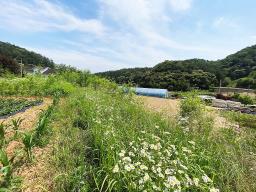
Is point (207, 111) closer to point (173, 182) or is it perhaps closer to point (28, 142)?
point (28, 142)

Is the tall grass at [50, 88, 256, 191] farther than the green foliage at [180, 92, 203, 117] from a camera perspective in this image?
No

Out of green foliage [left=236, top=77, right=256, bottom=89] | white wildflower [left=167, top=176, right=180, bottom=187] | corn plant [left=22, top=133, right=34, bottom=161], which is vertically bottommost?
corn plant [left=22, top=133, right=34, bottom=161]

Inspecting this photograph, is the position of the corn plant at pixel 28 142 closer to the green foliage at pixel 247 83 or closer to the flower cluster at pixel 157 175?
the flower cluster at pixel 157 175

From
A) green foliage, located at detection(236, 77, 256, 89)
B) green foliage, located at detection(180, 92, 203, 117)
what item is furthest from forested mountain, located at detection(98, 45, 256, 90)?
green foliage, located at detection(180, 92, 203, 117)

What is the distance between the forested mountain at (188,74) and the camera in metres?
43.8

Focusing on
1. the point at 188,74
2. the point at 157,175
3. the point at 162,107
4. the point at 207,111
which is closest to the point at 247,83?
the point at 188,74

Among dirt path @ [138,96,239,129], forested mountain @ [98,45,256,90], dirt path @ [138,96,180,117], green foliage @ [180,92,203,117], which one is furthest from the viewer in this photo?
forested mountain @ [98,45,256,90]

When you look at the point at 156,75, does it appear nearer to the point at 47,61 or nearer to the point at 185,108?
the point at 185,108

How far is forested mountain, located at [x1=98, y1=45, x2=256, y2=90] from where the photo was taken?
144ft

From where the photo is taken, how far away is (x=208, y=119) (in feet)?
17.1

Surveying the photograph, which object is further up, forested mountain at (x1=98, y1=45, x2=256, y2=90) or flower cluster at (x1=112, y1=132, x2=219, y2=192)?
forested mountain at (x1=98, y1=45, x2=256, y2=90)

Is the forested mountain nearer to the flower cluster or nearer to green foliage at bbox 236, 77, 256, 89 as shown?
green foliage at bbox 236, 77, 256, 89

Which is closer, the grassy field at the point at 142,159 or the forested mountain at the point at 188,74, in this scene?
the grassy field at the point at 142,159

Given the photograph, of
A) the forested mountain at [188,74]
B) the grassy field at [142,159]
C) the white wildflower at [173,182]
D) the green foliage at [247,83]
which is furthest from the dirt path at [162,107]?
the green foliage at [247,83]
